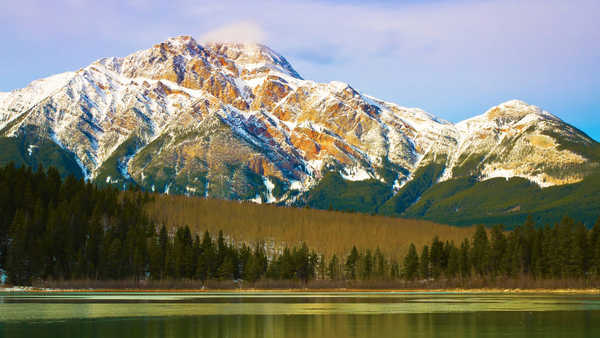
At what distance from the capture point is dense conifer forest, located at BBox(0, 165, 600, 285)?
166375 millimetres

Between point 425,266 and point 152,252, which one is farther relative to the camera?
point 425,266

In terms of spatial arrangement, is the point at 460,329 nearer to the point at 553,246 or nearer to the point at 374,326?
the point at 374,326

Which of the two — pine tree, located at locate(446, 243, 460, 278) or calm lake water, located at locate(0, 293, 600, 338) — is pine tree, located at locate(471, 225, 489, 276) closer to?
pine tree, located at locate(446, 243, 460, 278)

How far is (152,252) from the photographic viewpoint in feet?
590

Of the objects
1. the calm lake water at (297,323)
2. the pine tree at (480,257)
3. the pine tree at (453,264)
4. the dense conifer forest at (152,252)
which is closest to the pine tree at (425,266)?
the dense conifer forest at (152,252)

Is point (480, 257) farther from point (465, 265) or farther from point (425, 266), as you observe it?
point (425, 266)

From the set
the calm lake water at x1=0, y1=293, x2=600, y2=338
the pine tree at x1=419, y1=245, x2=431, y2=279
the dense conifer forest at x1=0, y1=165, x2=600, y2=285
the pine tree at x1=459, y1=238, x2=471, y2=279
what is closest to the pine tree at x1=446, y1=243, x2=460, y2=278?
the dense conifer forest at x1=0, y1=165, x2=600, y2=285

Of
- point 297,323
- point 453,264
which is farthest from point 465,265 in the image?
point 297,323

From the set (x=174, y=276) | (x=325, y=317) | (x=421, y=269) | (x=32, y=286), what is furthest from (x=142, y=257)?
(x=325, y=317)

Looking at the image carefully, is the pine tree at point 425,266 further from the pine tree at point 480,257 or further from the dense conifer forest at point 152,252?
the pine tree at point 480,257

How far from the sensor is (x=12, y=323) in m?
65.4

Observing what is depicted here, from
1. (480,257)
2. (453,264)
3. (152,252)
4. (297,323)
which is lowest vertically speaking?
(297,323)

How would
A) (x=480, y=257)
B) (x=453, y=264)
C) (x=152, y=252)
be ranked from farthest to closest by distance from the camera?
(x=453, y=264) < (x=480, y=257) < (x=152, y=252)

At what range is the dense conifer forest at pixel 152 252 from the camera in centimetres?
16638
